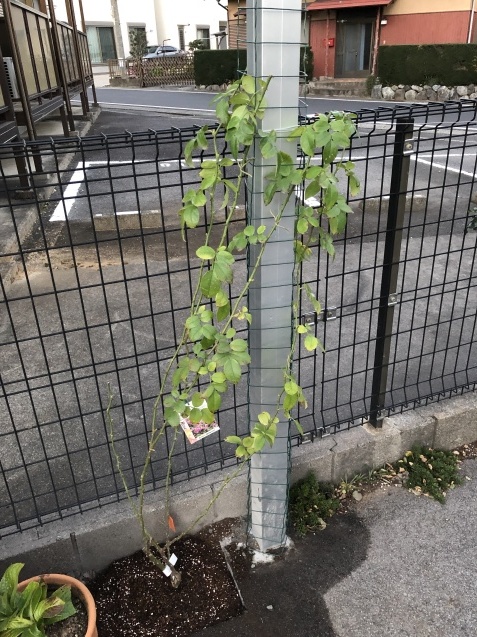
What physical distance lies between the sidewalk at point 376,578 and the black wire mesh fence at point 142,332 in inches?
20.2

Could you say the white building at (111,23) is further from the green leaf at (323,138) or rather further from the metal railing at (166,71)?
the green leaf at (323,138)

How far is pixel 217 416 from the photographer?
3.09m

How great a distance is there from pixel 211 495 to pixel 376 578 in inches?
31.9

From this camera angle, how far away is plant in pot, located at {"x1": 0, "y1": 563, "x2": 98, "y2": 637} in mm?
1760

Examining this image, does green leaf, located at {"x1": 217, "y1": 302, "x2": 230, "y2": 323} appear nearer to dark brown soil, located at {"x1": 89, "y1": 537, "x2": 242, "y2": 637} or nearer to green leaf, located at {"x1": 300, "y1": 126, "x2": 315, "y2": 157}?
green leaf, located at {"x1": 300, "y1": 126, "x2": 315, "y2": 157}

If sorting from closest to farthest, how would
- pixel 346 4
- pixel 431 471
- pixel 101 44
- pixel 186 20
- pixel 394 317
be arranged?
pixel 431 471, pixel 394 317, pixel 346 4, pixel 101 44, pixel 186 20

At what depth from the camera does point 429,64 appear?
19.2 m

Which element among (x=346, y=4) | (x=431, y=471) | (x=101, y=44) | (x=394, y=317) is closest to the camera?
(x=431, y=471)

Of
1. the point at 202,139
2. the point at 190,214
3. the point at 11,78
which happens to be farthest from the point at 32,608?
the point at 11,78

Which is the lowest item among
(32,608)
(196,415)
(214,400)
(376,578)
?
(376,578)

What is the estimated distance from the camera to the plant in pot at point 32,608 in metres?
1.76

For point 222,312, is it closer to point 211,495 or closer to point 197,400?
point 197,400

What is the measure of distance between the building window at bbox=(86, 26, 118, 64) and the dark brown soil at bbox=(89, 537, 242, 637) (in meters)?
40.4

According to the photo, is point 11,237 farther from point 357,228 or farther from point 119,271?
point 357,228
